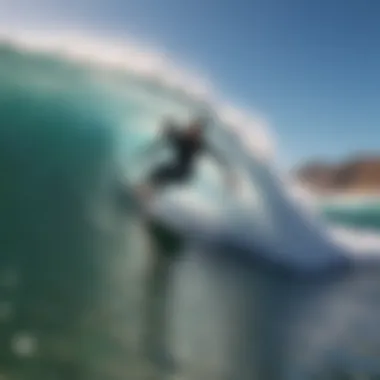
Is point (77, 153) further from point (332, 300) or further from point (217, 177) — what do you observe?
point (332, 300)

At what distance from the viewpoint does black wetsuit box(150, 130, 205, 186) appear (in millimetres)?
1726

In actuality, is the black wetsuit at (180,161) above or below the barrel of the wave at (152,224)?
above

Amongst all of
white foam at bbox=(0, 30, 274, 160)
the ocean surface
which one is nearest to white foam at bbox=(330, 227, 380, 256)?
the ocean surface

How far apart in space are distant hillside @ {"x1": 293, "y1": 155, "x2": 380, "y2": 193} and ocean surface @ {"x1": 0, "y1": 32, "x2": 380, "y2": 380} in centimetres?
5

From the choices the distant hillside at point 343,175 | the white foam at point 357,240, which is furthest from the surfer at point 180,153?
the white foam at point 357,240

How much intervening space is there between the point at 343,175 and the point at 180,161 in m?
0.37

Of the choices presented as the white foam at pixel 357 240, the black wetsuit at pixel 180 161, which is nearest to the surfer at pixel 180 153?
the black wetsuit at pixel 180 161

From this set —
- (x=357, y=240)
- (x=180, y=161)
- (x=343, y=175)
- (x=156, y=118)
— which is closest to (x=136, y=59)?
(x=156, y=118)

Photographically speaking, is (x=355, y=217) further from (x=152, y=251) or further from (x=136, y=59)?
(x=136, y=59)

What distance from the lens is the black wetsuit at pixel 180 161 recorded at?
173 cm

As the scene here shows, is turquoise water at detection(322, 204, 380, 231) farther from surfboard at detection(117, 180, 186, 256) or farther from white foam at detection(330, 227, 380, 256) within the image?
surfboard at detection(117, 180, 186, 256)

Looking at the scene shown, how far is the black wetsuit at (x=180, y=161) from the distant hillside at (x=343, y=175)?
0.77 ft

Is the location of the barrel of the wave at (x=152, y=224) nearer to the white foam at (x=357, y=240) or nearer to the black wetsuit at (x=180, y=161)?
the black wetsuit at (x=180, y=161)

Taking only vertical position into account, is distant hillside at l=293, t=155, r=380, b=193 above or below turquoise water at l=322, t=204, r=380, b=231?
above
